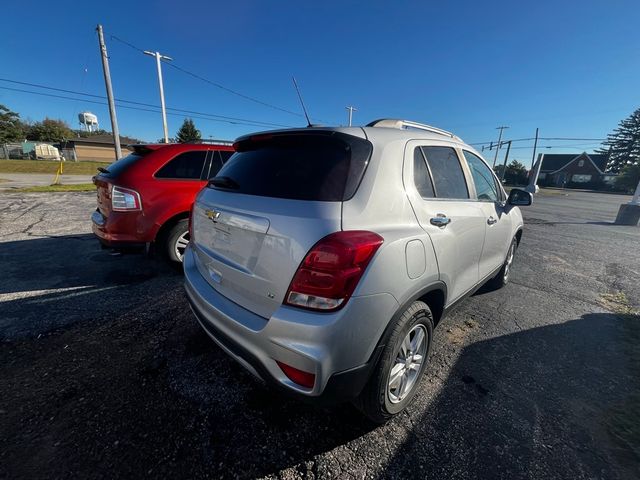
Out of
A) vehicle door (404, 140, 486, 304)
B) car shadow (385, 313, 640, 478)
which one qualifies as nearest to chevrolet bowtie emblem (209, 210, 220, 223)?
vehicle door (404, 140, 486, 304)

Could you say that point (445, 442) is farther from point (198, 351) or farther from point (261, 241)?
point (198, 351)

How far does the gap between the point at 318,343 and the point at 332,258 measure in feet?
1.40

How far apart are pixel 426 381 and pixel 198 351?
199cm

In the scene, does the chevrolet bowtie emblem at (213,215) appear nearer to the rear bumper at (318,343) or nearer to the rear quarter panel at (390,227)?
the rear bumper at (318,343)

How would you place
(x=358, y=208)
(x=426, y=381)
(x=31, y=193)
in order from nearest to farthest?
(x=358, y=208) → (x=426, y=381) → (x=31, y=193)

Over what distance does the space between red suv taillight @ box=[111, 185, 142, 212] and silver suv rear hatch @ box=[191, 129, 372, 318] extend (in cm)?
198

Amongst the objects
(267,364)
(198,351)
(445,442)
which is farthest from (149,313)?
(445,442)

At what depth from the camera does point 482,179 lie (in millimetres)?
3150

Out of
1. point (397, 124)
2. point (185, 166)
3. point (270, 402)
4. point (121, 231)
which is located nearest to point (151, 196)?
point (121, 231)

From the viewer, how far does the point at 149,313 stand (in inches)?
125

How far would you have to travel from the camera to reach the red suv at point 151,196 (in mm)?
3586

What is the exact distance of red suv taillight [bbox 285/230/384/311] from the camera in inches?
57.6

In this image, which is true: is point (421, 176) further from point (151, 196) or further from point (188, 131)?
point (188, 131)

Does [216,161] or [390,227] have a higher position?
[216,161]
